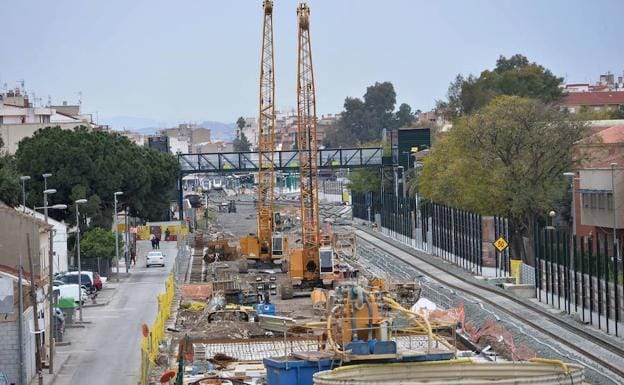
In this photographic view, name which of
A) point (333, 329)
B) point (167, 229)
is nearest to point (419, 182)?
point (167, 229)

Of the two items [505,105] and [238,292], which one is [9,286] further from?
[505,105]

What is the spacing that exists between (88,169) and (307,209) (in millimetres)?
18788

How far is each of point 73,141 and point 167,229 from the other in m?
14.3

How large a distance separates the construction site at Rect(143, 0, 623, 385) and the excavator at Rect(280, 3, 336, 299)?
0.08 meters

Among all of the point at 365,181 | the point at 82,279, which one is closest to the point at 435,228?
the point at 82,279

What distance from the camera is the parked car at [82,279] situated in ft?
219

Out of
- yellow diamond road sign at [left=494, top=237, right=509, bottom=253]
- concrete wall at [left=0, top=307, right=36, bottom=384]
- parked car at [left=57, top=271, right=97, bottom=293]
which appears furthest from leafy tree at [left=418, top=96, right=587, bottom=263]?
concrete wall at [left=0, top=307, right=36, bottom=384]

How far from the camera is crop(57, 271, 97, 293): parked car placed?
66.8 metres

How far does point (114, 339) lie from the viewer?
5178 cm

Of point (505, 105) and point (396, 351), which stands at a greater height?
point (505, 105)

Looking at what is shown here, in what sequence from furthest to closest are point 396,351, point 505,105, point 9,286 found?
point 505,105 < point 9,286 < point 396,351

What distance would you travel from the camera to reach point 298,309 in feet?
203

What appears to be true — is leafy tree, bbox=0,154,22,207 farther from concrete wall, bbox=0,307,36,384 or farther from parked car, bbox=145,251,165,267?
concrete wall, bbox=0,307,36,384

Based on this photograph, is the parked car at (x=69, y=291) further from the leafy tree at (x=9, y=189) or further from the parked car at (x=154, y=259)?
the parked car at (x=154, y=259)
